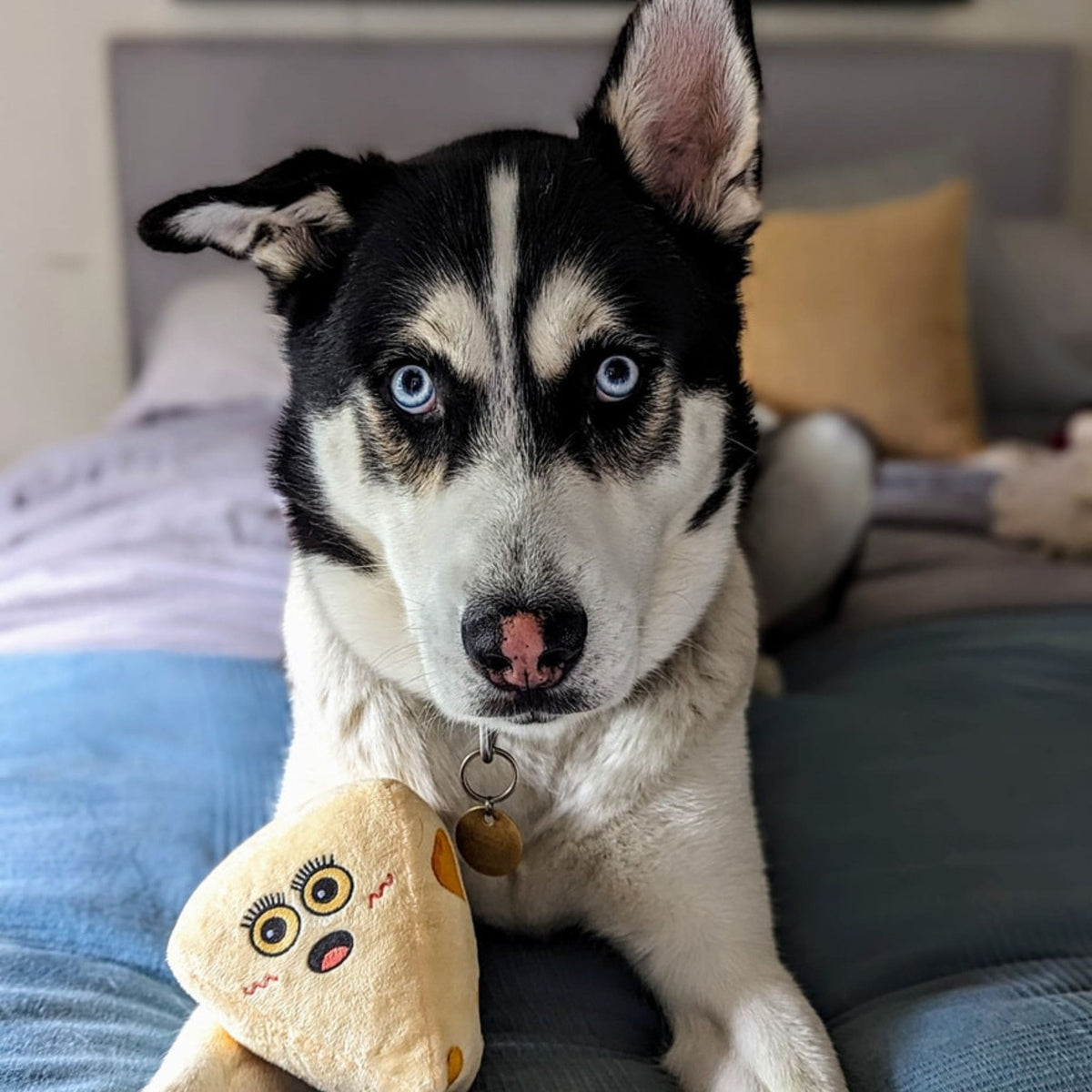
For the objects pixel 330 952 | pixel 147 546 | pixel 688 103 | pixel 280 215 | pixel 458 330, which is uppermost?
pixel 688 103

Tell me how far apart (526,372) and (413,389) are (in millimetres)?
96

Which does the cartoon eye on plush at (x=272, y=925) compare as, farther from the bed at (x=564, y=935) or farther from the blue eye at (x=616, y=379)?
the blue eye at (x=616, y=379)

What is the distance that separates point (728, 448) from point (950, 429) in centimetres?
171

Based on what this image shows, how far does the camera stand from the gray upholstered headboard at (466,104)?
126 inches

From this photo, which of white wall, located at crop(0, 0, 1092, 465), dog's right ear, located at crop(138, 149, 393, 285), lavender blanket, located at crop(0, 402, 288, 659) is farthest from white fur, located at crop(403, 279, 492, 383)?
white wall, located at crop(0, 0, 1092, 465)

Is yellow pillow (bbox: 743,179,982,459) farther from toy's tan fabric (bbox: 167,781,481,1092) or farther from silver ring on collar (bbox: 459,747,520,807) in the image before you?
toy's tan fabric (bbox: 167,781,481,1092)

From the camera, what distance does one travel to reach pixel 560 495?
2.91 feet

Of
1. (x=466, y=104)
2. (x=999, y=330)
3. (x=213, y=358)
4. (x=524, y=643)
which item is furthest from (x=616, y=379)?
(x=466, y=104)

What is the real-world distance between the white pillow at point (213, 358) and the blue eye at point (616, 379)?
1.68m

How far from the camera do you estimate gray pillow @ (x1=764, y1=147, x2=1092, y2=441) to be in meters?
2.81

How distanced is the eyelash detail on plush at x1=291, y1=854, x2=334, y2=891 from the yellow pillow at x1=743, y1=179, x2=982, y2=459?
6.11 feet

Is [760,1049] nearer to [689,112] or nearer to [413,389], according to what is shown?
[413,389]

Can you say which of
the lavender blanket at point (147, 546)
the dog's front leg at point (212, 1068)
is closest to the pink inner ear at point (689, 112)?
the dog's front leg at point (212, 1068)

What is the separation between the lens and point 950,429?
8.44 ft
